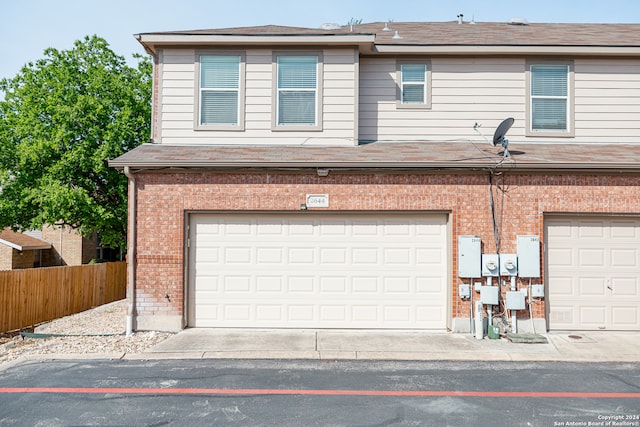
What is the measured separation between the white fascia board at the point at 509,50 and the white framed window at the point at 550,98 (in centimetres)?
34

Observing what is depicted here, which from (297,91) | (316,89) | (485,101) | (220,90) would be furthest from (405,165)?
(220,90)

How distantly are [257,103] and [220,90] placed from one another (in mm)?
909

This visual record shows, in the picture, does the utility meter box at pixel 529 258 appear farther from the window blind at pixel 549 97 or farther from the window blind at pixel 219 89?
the window blind at pixel 219 89

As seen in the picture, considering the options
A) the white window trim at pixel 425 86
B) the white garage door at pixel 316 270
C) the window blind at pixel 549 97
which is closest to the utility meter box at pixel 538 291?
the white garage door at pixel 316 270

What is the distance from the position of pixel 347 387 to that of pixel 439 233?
433 cm

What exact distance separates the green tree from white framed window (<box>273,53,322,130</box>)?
11.6 m

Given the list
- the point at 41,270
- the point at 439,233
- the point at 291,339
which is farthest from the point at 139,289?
the point at 439,233

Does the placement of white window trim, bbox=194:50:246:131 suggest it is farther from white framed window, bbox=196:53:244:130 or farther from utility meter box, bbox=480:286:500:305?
utility meter box, bbox=480:286:500:305

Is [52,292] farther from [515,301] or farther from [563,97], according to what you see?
[563,97]

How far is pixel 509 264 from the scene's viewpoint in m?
9.42

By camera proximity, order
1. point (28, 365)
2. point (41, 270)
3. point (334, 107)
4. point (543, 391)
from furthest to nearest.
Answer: point (41, 270) → point (334, 107) → point (28, 365) → point (543, 391)

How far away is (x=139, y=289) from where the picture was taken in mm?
9602

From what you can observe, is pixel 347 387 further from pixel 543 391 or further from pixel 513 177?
pixel 513 177

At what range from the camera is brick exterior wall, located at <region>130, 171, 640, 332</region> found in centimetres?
959
